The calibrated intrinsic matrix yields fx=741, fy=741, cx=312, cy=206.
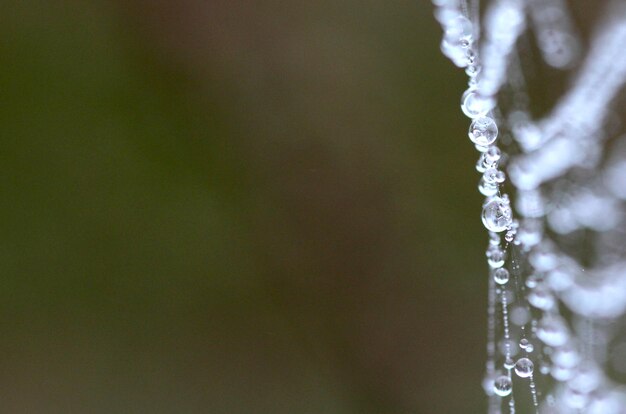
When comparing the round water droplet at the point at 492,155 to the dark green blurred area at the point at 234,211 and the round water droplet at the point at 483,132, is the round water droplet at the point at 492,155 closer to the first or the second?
the round water droplet at the point at 483,132

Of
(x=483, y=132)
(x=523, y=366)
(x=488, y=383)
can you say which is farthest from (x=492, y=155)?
(x=488, y=383)

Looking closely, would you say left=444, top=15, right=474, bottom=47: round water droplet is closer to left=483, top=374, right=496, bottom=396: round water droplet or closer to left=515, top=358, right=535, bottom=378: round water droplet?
left=515, top=358, right=535, bottom=378: round water droplet

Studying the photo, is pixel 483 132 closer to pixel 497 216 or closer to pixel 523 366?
pixel 497 216

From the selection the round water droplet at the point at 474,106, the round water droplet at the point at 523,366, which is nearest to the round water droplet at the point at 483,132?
the round water droplet at the point at 474,106

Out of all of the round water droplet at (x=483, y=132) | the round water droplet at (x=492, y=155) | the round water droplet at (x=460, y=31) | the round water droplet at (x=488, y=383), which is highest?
the round water droplet at (x=460, y=31)

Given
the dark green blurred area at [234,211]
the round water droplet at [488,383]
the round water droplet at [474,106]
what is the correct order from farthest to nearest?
the dark green blurred area at [234,211] < the round water droplet at [488,383] < the round water droplet at [474,106]

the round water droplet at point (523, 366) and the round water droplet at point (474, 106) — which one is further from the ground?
the round water droplet at point (474, 106)
